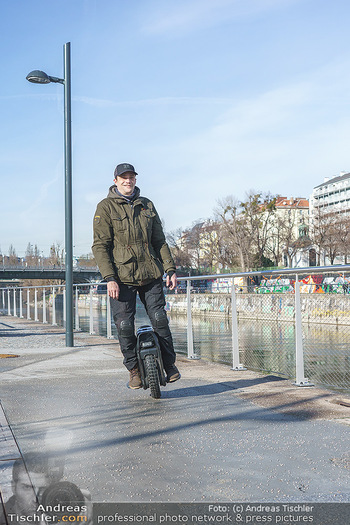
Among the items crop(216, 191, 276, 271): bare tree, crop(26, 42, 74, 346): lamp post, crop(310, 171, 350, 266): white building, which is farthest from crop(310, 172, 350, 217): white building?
crop(26, 42, 74, 346): lamp post

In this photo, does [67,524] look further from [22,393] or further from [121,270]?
[22,393]

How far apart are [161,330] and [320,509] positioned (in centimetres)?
271

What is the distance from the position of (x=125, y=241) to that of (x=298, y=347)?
2.29 metres

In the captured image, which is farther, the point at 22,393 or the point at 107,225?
the point at 22,393

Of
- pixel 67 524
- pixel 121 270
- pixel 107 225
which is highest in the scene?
pixel 107 225

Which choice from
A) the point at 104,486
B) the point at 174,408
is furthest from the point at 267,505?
the point at 174,408

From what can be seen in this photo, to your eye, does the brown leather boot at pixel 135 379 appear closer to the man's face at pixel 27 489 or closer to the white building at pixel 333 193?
the man's face at pixel 27 489

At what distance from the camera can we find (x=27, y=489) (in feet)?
9.30

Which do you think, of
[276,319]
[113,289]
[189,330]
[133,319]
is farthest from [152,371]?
[189,330]

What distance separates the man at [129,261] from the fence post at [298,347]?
150 cm

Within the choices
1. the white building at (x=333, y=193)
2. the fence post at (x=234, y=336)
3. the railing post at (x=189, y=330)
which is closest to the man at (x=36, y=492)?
the fence post at (x=234, y=336)

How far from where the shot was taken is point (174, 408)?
15.6 feet

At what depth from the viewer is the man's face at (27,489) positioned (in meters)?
2.62

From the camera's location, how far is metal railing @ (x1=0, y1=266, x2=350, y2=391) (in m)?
5.83
